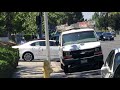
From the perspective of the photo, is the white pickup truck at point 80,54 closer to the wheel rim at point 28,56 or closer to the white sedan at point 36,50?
the white sedan at point 36,50

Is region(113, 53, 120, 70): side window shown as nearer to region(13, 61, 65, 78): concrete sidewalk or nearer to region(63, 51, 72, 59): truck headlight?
region(13, 61, 65, 78): concrete sidewalk

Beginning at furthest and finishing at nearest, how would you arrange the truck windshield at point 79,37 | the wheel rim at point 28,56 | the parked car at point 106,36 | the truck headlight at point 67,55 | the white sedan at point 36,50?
the parked car at point 106,36
the wheel rim at point 28,56
the white sedan at point 36,50
the truck windshield at point 79,37
the truck headlight at point 67,55

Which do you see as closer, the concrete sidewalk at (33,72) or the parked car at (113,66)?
the parked car at (113,66)

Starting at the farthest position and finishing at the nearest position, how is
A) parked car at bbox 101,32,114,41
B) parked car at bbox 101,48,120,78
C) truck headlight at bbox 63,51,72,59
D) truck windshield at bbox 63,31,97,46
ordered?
parked car at bbox 101,32,114,41, truck windshield at bbox 63,31,97,46, truck headlight at bbox 63,51,72,59, parked car at bbox 101,48,120,78

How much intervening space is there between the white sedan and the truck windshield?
5.70 metres

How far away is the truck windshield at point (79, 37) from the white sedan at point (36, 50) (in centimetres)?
570

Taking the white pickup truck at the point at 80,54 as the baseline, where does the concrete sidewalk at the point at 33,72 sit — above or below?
below

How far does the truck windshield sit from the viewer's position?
52.7 feet

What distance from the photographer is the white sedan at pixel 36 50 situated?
72.3 feet

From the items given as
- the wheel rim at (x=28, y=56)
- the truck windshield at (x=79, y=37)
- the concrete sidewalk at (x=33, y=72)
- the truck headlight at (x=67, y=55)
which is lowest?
the concrete sidewalk at (x=33, y=72)

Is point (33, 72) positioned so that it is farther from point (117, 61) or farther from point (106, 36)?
point (106, 36)

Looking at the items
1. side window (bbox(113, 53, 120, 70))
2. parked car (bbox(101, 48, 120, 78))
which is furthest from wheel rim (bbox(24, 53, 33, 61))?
side window (bbox(113, 53, 120, 70))

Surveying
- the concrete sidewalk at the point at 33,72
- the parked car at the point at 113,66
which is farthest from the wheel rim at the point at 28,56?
the parked car at the point at 113,66

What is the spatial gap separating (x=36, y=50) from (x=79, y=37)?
7.21m
